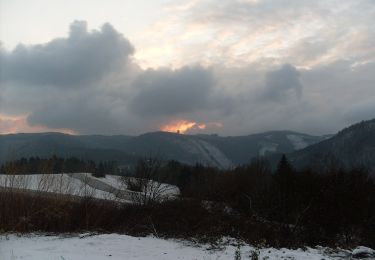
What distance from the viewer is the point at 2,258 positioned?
10258 mm

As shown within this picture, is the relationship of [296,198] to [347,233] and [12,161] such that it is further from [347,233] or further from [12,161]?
[12,161]

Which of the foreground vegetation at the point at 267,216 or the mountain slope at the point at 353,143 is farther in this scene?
the mountain slope at the point at 353,143

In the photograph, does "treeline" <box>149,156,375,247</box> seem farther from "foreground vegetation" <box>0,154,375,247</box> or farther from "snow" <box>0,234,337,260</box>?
"snow" <box>0,234,337,260</box>

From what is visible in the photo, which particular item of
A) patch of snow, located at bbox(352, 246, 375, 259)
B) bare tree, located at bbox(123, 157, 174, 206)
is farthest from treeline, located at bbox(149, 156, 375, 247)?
bare tree, located at bbox(123, 157, 174, 206)

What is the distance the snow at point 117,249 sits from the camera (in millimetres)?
10938

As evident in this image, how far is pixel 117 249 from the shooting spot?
40.0 ft

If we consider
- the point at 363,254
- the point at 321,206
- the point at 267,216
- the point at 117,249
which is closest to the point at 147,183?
the point at 267,216

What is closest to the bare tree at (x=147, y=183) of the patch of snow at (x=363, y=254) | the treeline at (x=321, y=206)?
the treeline at (x=321, y=206)

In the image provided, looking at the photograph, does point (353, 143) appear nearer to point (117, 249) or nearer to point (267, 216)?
point (267, 216)

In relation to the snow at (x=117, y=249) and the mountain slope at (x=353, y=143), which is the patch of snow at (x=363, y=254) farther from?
the mountain slope at (x=353, y=143)

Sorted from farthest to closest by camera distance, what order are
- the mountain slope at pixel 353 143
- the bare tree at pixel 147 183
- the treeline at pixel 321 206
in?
the mountain slope at pixel 353 143 → the bare tree at pixel 147 183 → the treeline at pixel 321 206

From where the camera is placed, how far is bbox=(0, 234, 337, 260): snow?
35.9 ft

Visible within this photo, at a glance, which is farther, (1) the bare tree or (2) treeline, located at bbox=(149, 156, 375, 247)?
(1) the bare tree

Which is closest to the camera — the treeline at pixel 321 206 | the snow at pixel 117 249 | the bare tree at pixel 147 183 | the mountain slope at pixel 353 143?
the snow at pixel 117 249
